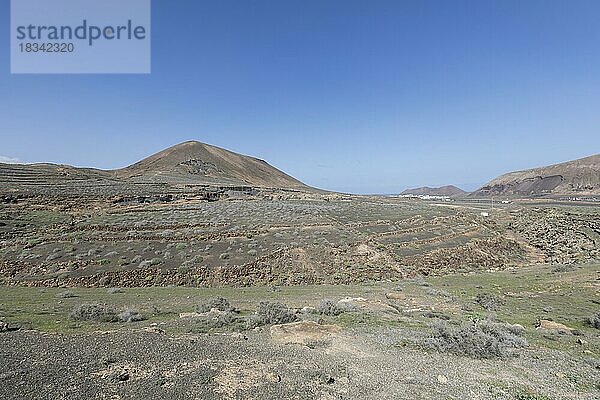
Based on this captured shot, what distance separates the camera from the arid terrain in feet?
27.5

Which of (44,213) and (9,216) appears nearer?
(9,216)

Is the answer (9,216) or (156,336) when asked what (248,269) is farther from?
(9,216)

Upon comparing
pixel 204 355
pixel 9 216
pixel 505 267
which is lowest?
pixel 505 267

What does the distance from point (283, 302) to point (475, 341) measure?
887 centimetres

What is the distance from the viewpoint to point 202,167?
96312 mm

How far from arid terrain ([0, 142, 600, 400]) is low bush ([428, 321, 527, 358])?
0.05 m

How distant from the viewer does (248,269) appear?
24.7m

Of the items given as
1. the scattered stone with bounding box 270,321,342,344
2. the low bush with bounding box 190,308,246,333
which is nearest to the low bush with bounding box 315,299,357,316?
the scattered stone with bounding box 270,321,342,344

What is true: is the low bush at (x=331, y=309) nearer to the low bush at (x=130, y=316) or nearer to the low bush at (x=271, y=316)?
the low bush at (x=271, y=316)

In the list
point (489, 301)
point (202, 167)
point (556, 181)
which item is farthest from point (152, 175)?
point (556, 181)

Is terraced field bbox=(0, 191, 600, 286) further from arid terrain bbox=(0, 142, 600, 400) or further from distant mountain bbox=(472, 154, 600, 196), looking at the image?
distant mountain bbox=(472, 154, 600, 196)

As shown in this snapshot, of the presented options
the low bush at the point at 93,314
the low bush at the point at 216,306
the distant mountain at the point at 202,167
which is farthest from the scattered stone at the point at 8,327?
the distant mountain at the point at 202,167

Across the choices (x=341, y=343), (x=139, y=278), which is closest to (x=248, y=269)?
(x=139, y=278)

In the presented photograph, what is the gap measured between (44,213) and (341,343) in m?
36.4
